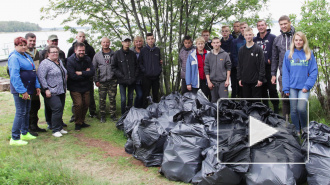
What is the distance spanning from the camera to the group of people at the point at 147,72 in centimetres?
480

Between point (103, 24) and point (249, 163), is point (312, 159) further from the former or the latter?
point (103, 24)

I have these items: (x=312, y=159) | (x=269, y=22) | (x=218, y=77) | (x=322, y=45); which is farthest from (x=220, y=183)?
(x=269, y=22)

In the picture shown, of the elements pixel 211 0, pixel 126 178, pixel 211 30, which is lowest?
pixel 126 178

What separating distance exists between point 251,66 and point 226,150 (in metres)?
2.48

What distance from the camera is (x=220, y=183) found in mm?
3350

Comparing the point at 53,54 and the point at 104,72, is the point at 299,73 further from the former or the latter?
the point at 53,54

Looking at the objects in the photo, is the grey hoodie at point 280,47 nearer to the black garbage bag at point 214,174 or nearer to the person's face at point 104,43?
the black garbage bag at point 214,174

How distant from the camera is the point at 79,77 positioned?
5902mm

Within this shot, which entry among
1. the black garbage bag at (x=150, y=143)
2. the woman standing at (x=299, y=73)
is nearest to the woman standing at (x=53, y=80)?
the black garbage bag at (x=150, y=143)

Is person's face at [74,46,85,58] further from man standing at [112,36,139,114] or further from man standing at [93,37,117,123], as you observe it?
man standing at [112,36,139,114]

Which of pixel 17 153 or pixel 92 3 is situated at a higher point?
pixel 92 3

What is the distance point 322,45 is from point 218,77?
75.7 inches

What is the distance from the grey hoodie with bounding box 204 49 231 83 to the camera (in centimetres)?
592

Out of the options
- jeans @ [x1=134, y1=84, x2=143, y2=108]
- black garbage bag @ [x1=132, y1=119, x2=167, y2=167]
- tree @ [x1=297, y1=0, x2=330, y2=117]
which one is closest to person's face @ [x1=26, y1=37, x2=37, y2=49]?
jeans @ [x1=134, y1=84, x2=143, y2=108]
